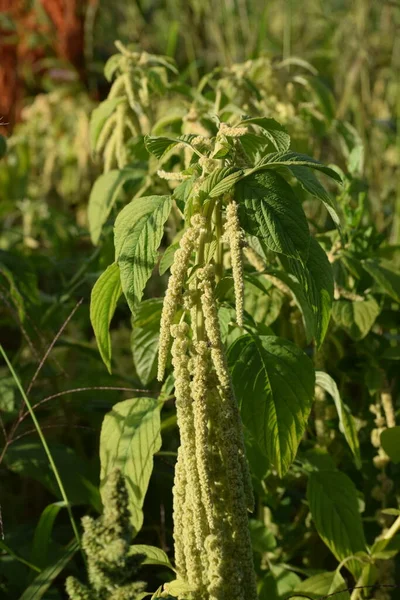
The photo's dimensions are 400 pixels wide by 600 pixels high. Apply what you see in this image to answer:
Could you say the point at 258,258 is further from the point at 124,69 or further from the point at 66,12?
the point at 66,12

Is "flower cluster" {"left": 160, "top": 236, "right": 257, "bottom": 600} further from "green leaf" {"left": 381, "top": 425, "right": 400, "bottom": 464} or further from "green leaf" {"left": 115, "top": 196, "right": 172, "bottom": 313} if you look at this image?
"green leaf" {"left": 381, "top": 425, "right": 400, "bottom": 464}

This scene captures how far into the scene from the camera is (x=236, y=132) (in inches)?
43.1

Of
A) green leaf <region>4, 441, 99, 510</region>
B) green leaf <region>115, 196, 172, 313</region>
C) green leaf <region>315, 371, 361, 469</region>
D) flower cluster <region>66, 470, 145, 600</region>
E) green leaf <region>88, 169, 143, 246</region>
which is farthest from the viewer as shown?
green leaf <region>88, 169, 143, 246</region>

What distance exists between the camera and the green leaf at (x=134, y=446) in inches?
51.4

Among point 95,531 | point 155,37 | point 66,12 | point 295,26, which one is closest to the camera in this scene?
point 95,531

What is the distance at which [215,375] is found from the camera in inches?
42.5

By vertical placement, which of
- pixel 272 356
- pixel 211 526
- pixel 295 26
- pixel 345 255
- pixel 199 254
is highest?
pixel 295 26

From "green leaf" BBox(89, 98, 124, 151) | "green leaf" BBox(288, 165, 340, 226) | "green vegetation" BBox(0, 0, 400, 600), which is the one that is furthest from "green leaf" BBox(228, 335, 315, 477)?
"green leaf" BBox(89, 98, 124, 151)

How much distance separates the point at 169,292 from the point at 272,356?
10.6 inches

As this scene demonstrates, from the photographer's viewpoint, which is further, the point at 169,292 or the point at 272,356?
the point at 272,356

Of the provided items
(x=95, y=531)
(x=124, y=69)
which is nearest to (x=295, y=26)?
(x=124, y=69)

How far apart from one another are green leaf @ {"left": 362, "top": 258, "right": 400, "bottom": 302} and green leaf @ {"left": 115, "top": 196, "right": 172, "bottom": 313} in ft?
1.78

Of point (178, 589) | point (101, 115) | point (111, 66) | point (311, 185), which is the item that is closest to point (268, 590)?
point (178, 589)

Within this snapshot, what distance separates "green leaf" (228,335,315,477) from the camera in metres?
1.21
